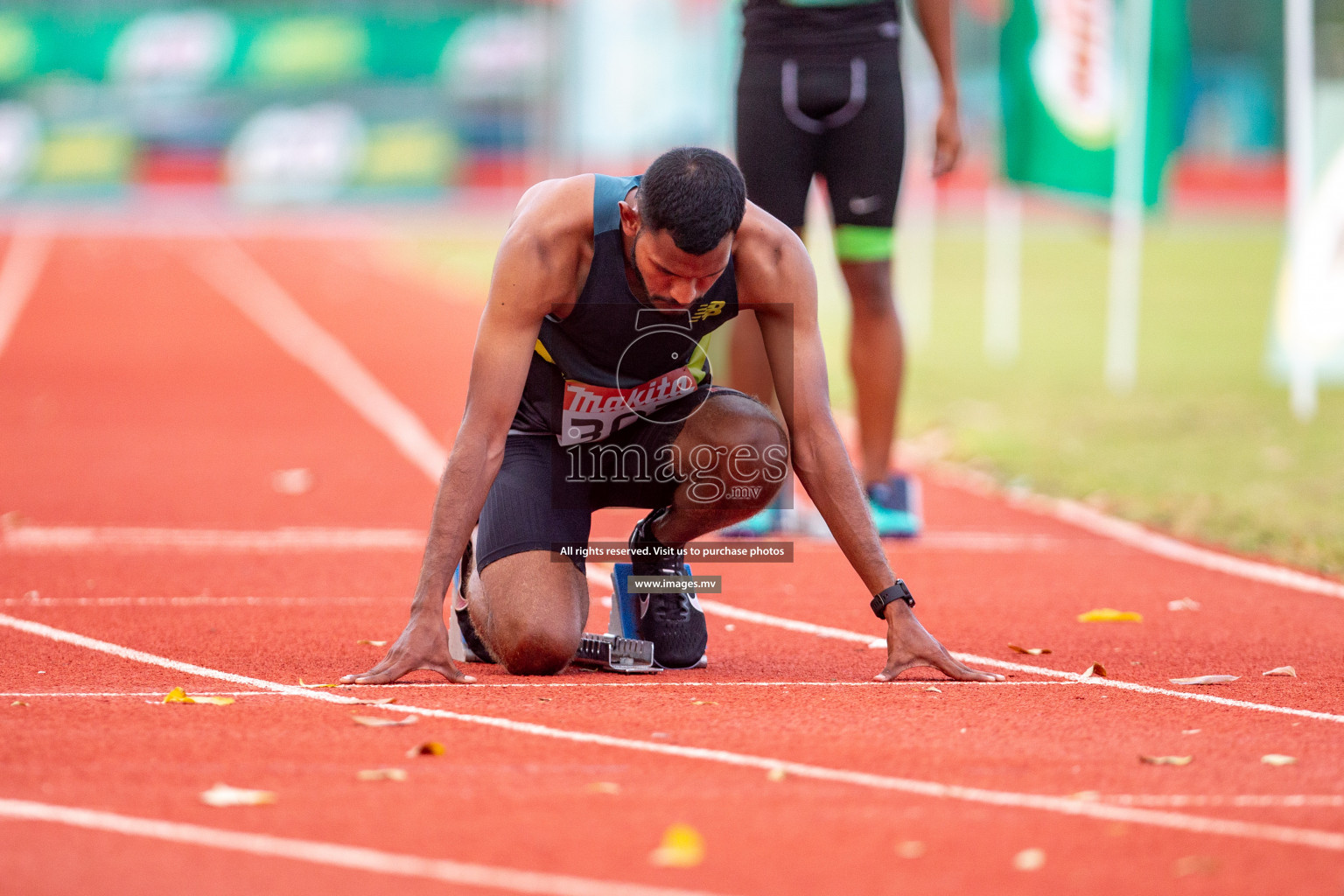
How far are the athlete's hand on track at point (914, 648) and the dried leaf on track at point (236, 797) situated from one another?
1.52 m

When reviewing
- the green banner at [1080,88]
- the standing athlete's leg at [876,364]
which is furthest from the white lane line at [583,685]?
Answer: the green banner at [1080,88]

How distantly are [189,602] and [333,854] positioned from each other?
247 cm

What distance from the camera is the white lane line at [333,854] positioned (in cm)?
254

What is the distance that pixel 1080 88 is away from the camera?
33.2 feet

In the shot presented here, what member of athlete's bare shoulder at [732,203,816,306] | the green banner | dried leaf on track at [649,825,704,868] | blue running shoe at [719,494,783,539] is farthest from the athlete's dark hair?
the green banner

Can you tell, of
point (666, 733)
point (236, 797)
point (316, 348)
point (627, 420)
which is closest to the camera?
point (236, 797)

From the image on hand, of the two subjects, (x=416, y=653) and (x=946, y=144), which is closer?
(x=416, y=653)

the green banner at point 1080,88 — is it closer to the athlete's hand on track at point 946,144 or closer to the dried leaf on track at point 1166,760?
the athlete's hand on track at point 946,144

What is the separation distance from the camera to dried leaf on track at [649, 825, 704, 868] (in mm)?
2650

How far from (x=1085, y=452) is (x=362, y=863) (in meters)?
6.20

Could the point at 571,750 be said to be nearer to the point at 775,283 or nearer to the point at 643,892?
the point at 643,892

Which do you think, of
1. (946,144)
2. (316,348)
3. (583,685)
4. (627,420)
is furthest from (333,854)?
(316,348)

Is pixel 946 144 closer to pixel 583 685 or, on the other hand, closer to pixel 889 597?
pixel 889 597

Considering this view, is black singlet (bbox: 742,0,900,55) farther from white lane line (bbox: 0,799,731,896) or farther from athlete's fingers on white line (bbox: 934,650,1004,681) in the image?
white lane line (bbox: 0,799,731,896)
